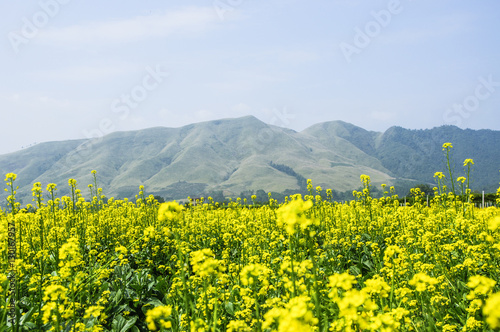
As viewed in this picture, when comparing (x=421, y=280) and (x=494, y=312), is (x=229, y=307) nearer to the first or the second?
(x=421, y=280)

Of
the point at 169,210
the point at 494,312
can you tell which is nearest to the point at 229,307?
the point at 169,210

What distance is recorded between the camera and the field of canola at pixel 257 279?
8.11 ft

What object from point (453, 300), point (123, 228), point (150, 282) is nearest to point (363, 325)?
point (453, 300)

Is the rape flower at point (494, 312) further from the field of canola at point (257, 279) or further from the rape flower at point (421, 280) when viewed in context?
the rape flower at point (421, 280)

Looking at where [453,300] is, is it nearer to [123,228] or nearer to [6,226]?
[6,226]

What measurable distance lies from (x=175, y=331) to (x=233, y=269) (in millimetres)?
1775

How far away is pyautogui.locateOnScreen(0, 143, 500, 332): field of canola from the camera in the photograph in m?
2.47

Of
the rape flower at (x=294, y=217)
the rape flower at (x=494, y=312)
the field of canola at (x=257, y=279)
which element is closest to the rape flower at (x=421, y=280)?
the field of canola at (x=257, y=279)

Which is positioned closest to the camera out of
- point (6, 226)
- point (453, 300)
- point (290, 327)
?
point (290, 327)

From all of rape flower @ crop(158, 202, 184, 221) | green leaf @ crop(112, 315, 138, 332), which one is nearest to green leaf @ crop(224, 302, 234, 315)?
green leaf @ crop(112, 315, 138, 332)

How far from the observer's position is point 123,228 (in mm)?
9258

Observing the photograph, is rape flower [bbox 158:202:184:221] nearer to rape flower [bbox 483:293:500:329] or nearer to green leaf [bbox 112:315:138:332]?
rape flower [bbox 483:293:500:329]

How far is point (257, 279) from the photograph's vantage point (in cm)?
345

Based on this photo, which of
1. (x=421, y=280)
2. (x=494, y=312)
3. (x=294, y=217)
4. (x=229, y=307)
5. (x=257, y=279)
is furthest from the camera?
(x=229, y=307)
